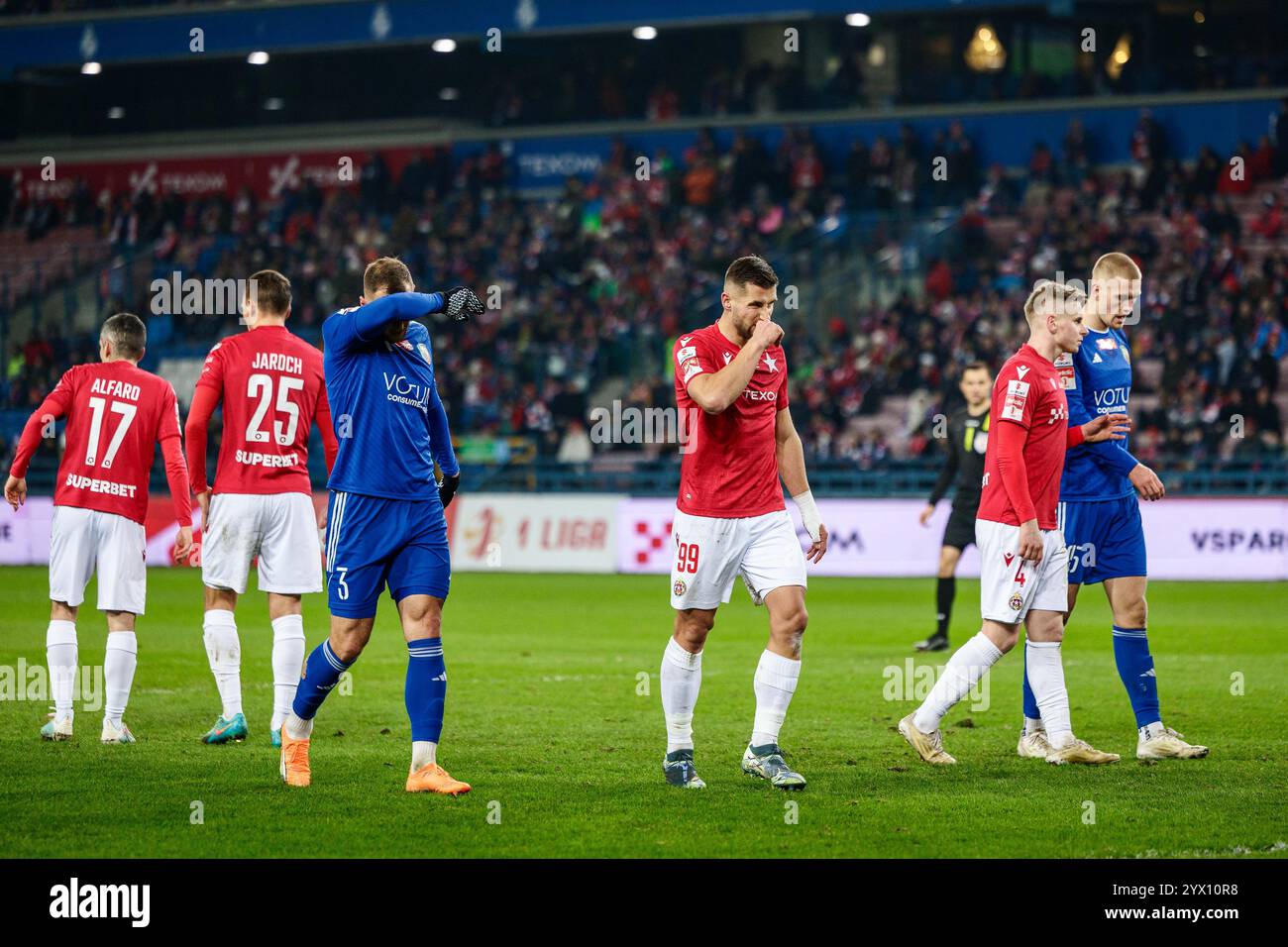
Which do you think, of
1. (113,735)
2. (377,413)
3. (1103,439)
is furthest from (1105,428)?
(113,735)

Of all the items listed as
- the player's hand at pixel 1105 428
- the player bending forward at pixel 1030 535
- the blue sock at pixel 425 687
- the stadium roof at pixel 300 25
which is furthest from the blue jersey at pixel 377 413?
the stadium roof at pixel 300 25

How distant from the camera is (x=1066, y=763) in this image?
8.42m

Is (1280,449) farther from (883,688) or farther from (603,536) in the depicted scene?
(883,688)

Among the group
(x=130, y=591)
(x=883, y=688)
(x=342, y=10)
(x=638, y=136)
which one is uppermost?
(x=342, y=10)

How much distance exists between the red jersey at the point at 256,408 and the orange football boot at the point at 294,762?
1748 mm

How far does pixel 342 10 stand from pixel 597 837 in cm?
3451

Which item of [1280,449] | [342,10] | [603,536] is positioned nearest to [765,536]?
[603,536]

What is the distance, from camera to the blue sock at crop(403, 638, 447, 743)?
24.3 ft

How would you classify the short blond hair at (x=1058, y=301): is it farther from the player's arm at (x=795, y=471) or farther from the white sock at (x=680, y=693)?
the white sock at (x=680, y=693)

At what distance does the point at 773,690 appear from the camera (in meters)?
7.74

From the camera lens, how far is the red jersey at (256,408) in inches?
348

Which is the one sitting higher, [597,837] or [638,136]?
[638,136]
